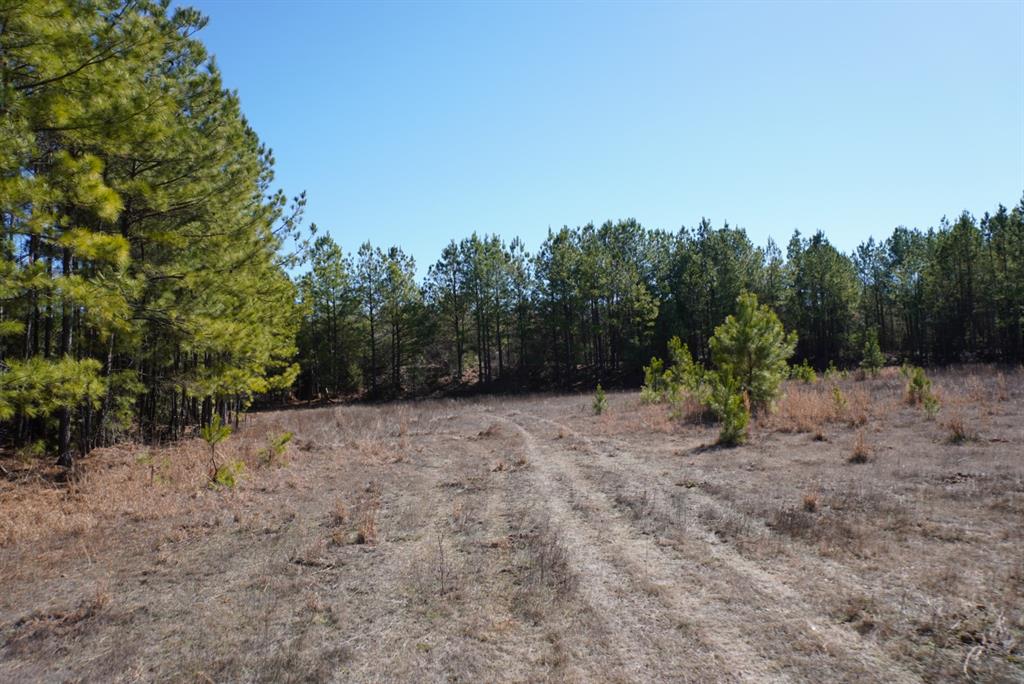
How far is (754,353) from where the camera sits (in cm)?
1647

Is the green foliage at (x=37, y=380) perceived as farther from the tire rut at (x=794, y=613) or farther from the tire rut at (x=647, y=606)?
the tire rut at (x=794, y=613)

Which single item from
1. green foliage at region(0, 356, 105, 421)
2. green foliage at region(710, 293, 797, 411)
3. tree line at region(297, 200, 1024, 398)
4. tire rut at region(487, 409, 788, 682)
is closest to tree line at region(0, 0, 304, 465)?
green foliage at region(0, 356, 105, 421)

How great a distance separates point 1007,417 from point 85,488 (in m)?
19.5

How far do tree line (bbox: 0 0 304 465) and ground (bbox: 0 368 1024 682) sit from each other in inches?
88.9

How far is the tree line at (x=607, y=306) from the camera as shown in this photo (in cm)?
4294

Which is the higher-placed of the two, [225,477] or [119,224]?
[119,224]

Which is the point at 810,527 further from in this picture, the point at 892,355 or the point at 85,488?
the point at 892,355

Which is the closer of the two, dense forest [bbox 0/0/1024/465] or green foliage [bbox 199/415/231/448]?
dense forest [bbox 0/0/1024/465]

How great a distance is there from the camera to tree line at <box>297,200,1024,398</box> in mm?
42938

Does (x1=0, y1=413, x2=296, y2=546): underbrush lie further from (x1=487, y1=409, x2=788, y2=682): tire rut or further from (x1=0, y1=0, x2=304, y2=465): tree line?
(x1=487, y1=409, x2=788, y2=682): tire rut

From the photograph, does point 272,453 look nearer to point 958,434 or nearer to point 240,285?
point 240,285

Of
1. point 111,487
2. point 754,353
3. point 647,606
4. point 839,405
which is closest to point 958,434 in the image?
point 839,405

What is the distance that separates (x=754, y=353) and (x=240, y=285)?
1452cm

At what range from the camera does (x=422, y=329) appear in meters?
45.8
